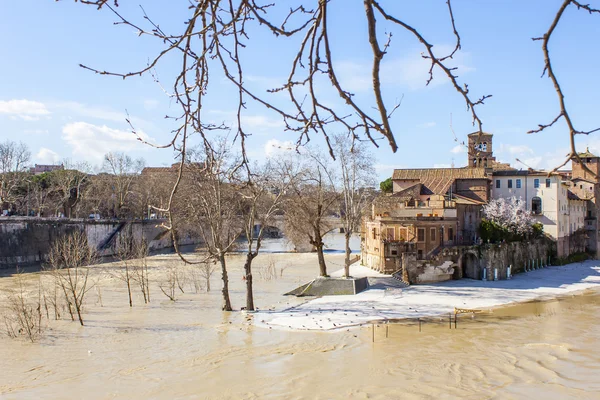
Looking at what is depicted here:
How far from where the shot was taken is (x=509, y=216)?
39094 mm

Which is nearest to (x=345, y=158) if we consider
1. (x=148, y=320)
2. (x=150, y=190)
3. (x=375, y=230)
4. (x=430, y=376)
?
(x=375, y=230)

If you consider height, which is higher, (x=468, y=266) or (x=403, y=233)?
(x=403, y=233)

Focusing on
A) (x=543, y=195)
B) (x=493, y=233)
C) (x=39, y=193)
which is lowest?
(x=493, y=233)

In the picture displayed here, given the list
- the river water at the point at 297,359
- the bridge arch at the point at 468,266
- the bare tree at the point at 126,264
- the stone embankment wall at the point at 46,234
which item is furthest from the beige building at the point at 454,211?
the stone embankment wall at the point at 46,234

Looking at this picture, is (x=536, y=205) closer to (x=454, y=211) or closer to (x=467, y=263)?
(x=454, y=211)

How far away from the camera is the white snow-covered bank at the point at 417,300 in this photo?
22875 millimetres

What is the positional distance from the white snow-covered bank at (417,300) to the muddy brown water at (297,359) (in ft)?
4.03

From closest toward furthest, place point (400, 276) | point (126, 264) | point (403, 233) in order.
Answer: point (126, 264) < point (400, 276) < point (403, 233)

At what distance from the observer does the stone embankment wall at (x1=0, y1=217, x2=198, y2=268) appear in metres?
41.8

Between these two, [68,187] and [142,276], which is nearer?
[142,276]

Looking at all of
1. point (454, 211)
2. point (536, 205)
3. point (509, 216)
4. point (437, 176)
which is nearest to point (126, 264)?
point (454, 211)

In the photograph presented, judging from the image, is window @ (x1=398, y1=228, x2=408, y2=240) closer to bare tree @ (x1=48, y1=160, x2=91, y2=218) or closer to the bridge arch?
the bridge arch

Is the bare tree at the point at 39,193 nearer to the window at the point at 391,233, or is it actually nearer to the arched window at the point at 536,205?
the window at the point at 391,233

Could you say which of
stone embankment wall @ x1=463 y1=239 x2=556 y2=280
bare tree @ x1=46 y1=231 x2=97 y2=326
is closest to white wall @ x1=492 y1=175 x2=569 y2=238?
stone embankment wall @ x1=463 y1=239 x2=556 y2=280
